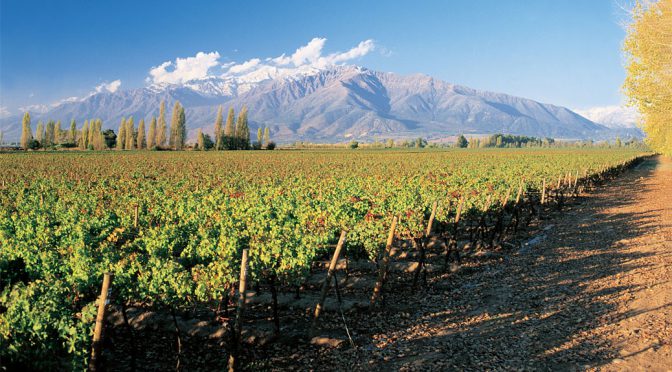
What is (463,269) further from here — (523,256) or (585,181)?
(585,181)

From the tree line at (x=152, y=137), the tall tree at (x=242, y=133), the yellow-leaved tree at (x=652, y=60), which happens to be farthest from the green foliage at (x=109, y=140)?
the yellow-leaved tree at (x=652, y=60)

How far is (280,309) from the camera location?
1203 cm

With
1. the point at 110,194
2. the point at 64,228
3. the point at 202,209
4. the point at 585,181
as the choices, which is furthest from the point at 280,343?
the point at 585,181

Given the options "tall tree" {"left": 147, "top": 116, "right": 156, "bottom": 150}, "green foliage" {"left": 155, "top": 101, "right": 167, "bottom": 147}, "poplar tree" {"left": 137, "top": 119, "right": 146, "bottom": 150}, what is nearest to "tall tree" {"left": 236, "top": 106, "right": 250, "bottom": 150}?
"green foliage" {"left": 155, "top": 101, "right": 167, "bottom": 147}

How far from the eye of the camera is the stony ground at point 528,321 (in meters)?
9.10

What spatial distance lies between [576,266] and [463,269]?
3.78 m

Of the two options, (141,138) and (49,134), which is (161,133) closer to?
(141,138)

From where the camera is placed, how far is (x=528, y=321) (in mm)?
10969

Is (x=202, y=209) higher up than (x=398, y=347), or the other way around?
(x=202, y=209)

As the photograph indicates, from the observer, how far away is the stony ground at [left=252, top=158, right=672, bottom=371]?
910 centimetres

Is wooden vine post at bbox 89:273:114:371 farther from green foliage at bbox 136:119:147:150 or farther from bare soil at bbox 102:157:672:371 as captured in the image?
green foliage at bbox 136:119:147:150

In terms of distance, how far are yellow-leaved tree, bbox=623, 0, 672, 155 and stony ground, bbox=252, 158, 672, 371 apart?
374 inches

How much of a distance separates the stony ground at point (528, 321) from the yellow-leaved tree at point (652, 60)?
9.51 metres

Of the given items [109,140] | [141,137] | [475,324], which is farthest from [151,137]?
[475,324]
